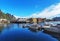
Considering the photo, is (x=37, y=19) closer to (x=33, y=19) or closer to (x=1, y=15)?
(x=33, y=19)

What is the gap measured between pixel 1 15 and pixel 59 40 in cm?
13430

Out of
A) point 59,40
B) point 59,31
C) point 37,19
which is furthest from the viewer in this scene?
point 37,19

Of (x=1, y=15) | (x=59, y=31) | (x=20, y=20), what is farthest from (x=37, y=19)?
(x=59, y=31)

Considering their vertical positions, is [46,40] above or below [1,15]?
below

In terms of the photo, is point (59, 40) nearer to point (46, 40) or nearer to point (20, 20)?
point (46, 40)

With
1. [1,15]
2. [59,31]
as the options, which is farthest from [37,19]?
[59,31]

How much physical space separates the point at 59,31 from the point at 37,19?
124955mm

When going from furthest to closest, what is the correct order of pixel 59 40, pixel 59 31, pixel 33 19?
1. pixel 33 19
2. pixel 59 31
3. pixel 59 40

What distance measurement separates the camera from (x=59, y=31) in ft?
107

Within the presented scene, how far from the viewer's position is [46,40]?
25.5 m

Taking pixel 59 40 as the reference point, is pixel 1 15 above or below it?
above

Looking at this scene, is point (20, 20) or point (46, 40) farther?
point (20, 20)

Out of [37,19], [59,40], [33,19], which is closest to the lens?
[59,40]

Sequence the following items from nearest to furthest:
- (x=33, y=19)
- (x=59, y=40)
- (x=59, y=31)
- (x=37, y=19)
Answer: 1. (x=59, y=40)
2. (x=59, y=31)
3. (x=33, y=19)
4. (x=37, y=19)
